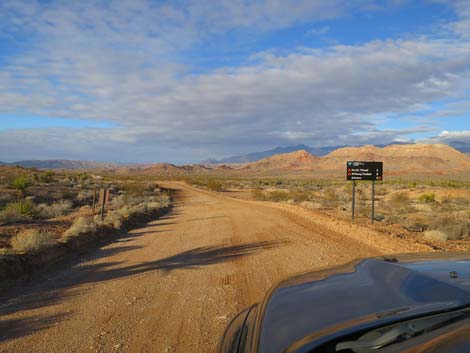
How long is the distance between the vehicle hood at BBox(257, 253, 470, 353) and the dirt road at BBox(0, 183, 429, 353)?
8.07 ft

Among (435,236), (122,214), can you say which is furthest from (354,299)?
(122,214)

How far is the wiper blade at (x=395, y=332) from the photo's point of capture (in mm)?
1989

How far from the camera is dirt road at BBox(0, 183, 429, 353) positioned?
5137mm

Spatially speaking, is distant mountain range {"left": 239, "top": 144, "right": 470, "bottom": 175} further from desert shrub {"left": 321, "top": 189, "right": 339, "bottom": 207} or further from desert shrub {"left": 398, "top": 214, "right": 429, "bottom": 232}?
desert shrub {"left": 398, "top": 214, "right": 429, "bottom": 232}

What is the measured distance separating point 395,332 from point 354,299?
41 centimetres

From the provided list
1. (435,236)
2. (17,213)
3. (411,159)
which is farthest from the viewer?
(411,159)

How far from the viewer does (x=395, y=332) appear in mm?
2041

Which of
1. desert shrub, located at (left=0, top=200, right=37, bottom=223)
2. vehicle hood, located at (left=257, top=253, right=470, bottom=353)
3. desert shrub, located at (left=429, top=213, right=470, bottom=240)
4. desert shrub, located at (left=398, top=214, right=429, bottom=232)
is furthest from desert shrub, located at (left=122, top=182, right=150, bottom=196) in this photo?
vehicle hood, located at (left=257, top=253, right=470, bottom=353)

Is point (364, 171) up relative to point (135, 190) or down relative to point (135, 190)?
up

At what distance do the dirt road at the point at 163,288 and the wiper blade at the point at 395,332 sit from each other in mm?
3120

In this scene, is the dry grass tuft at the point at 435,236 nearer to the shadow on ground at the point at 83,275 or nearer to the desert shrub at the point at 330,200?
the shadow on ground at the point at 83,275

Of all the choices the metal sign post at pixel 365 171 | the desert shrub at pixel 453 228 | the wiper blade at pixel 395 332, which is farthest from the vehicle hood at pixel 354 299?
the desert shrub at pixel 453 228

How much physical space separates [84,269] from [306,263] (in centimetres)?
506

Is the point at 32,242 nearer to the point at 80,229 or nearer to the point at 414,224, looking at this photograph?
the point at 80,229
